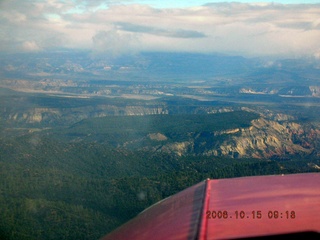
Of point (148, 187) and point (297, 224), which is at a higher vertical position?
point (297, 224)

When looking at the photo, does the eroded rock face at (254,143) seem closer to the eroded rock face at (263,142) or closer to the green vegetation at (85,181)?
the eroded rock face at (263,142)

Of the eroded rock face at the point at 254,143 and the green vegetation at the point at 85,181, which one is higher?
the green vegetation at the point at 85,181

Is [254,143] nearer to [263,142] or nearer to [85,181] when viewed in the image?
[263,142]

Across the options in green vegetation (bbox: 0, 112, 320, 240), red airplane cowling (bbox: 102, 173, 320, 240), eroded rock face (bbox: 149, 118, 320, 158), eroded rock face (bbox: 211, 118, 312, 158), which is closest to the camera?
red airplane cowling (bbox: 102, 173, 320, 240)

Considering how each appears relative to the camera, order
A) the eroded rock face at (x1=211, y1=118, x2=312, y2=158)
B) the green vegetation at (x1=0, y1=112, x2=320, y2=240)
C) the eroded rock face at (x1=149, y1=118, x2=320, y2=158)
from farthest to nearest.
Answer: the eroded rock face at (x1=211, y1=118, x2=312, y2=158)
the eroded rock face at (x1=149, y1=118, x2=320, y2=158)
the green vegetation at (x1=0, y1=112, x2=320, y2=240)

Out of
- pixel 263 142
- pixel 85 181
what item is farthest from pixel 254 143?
pixel 85 181

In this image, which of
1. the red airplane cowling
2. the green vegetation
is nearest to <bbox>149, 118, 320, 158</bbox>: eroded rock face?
the green vegetation

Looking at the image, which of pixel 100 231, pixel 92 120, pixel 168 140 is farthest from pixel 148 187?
pixel 92 120

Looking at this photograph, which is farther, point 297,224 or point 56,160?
point 56,160

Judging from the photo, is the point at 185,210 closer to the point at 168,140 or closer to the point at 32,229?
the point at 32,229

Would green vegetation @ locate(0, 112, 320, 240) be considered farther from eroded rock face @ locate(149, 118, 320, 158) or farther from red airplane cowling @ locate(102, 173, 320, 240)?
red airplane cowling @ locate(102, 173, 320, 240)

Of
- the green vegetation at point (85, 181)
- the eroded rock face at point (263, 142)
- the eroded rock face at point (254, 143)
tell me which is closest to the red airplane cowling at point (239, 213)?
the green vegetation at point (85, 181)
